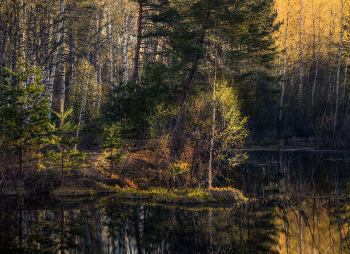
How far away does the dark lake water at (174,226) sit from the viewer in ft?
26.5

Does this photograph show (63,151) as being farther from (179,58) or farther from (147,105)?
(179,58)

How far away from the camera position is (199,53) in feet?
67.9

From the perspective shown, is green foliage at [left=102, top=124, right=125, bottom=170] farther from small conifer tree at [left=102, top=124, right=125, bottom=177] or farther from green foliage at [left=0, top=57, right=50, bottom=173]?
green foliage at [left=0, top=57, right=50, bottom=173]

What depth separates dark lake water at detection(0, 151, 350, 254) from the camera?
8.06m

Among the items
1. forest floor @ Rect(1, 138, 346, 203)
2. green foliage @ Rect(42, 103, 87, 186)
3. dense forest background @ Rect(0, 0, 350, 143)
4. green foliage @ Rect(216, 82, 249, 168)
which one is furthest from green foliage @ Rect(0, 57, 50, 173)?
green foliage @ Rect(216, 82, 249, 168)

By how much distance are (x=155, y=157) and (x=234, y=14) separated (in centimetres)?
976

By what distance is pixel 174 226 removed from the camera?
9.83 m

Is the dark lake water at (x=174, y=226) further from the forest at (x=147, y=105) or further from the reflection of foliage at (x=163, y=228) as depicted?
the forest at (x=147, y=105)

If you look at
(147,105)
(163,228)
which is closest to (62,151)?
(147,105)

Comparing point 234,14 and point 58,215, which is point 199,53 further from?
point 58,215

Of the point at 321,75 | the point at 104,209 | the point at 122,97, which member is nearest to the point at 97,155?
the point at 122,97

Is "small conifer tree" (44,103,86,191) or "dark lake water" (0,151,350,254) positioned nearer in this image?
"dark lake water" (0,151,350,254)

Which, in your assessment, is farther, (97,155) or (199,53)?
(199,53)

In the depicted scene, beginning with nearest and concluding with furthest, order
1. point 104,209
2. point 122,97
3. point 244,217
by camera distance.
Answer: point 244,217, point 104,209, point 122,97
